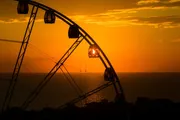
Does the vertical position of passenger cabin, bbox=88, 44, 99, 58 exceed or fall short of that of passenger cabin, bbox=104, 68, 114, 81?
it exceeds it

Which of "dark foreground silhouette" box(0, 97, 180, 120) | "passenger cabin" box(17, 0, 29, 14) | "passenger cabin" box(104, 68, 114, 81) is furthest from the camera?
"dark foreground silhouette" box(0, 97, 180, 120)

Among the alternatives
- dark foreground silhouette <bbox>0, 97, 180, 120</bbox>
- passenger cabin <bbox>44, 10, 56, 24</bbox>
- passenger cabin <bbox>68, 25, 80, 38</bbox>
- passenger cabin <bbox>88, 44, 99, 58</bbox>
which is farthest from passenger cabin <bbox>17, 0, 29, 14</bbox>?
dark foreground silhouette <bbox>0, 97, 180, 120</bbox>

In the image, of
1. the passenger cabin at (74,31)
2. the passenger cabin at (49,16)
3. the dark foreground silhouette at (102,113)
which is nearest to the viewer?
the passenger cabin at (49,16)

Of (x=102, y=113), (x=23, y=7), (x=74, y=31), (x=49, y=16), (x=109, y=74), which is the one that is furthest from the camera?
(x=102, y=113)

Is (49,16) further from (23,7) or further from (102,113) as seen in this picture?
(102,113)

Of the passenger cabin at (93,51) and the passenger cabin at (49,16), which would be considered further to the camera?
the passenger cabin at (93,51)

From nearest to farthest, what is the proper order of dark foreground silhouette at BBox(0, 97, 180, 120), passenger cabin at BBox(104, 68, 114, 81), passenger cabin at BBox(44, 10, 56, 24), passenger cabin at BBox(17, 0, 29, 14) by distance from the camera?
1. passenger cabin at BBox(17, 0, 29, 14)
2. passenger cabin at BBox(44, 10, 56, 24)
3. passenger cabin at BBox(104, 68, 114, 81)
4. dark foreground silhouette at BBox(0, 97, 180, 120)

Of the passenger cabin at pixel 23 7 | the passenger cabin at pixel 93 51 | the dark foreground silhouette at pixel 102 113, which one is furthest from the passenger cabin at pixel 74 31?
the dark foreground silhouette at pixel 102 113

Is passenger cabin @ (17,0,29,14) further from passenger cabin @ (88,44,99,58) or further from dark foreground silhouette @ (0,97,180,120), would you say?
dark foreground silhouette @ (0,97,180,120)

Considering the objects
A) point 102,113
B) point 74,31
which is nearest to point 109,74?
point 102,113

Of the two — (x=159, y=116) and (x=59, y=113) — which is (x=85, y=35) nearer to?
(x=59, y=113)

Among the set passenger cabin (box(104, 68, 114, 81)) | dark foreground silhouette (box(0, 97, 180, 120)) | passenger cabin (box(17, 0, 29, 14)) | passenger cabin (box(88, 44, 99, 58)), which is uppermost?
passenger cabin (box(17, 0, 29, 14))

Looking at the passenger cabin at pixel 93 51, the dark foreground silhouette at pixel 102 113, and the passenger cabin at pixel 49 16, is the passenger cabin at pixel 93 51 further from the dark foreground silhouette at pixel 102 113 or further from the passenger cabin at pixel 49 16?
the dark foreground silhouette at pixel 102 113

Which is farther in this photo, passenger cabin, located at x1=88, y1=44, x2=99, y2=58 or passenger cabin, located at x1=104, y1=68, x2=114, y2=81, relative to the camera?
passenger cabin, located at x1=104, y1=68, x2=114, y2=81
